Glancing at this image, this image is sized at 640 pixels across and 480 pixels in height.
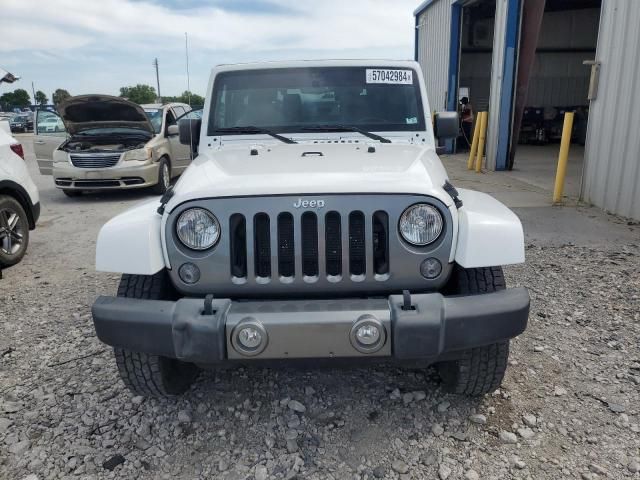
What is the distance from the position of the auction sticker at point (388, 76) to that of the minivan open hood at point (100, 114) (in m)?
6.42

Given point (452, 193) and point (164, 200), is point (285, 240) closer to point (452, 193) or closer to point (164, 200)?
point (164, 200)

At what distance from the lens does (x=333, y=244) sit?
7.59ft

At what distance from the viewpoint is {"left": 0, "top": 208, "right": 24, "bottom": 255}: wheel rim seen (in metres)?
5.22

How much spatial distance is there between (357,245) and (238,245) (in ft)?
1.74

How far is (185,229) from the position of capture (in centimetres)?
234

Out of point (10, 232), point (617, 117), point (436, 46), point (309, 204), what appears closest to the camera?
point (309, 204)

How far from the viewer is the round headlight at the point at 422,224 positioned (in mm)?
2299

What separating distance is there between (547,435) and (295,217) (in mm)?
1615

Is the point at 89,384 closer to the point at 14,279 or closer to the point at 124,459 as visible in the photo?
the point at 124,459

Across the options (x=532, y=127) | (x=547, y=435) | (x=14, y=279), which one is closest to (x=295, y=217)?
(x=547, y=435)

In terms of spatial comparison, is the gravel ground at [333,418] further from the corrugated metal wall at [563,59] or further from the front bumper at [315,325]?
the corrugated metal wall at [563,59]

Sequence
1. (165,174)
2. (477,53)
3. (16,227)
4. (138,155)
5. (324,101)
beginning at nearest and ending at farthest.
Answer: (324,101), (16,227), (138,155), (165,174), (477,53)

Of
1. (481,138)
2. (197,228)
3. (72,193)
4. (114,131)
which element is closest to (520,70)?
(481,138)

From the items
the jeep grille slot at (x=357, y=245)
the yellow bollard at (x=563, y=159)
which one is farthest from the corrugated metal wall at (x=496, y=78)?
the jeep grille slot at (x=357, y=245)
